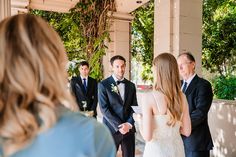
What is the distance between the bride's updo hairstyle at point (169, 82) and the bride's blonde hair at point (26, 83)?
1327 millimetres

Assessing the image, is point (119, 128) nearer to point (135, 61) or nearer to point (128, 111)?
point (128, 111)

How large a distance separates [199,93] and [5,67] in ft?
7.02

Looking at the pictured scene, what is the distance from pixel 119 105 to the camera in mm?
3484

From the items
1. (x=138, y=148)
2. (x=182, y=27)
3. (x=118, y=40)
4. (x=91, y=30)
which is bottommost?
(x=138, y=148)

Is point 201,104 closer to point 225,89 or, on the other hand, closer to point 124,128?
point 124,128

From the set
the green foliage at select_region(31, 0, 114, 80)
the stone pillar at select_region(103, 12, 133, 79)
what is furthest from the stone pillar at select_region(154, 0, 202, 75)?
the stone pillar at select_region(103, 12, 133, 79)

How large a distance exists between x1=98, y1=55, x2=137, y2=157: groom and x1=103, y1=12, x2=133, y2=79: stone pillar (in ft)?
10.6

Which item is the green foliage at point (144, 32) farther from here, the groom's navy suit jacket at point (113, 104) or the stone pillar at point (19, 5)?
the groom's navy suit jacket at point (113, 104)

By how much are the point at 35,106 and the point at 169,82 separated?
140cm

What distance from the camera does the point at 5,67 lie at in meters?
0.83

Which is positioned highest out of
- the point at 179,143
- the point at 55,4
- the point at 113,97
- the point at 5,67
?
the point at 55,4

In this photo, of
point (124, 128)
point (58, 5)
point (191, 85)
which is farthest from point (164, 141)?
point (58, 5)

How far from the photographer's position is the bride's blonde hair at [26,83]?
81 centimetres

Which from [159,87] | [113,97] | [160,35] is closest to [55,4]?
[160,35]
